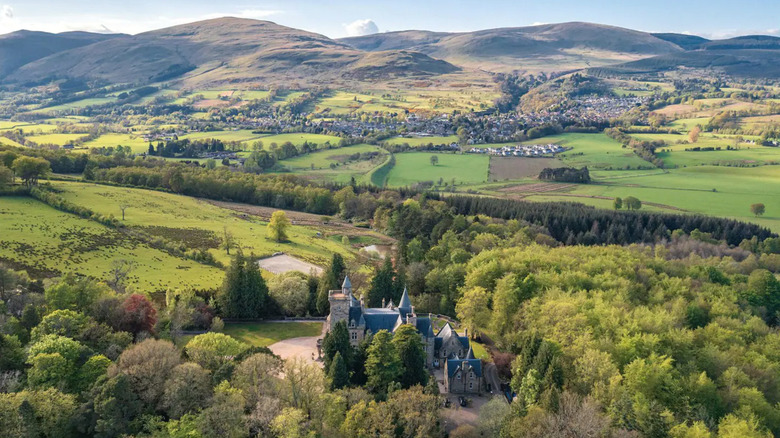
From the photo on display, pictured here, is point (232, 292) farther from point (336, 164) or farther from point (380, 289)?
point (336, 164)

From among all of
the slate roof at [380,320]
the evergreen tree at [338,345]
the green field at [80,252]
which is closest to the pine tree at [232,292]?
the green field at [80,252]

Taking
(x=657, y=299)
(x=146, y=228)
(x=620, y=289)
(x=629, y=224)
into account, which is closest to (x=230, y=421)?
(x=620, y=289)

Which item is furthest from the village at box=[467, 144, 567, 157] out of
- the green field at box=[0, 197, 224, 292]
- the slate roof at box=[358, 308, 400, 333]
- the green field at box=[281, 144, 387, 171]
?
the slate roof at box=[358, 308, 400, 333]

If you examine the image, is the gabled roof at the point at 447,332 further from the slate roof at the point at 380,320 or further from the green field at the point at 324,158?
the green field at the point at 324,158

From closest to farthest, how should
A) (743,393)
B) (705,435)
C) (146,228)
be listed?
(705,435) → (743,393) → (146,228)

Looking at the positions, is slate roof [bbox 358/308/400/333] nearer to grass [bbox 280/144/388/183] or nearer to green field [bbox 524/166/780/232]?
green field [bbox 524/166/780/232]

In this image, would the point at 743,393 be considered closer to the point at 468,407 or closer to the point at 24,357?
the point at 468,407
